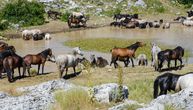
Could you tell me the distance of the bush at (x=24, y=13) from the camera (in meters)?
52.4

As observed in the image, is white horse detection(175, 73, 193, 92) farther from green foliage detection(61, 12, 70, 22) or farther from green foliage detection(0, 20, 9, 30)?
green foliage detection(61, 12, 70, 22)

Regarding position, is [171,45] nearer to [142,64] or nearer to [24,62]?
[142,64]

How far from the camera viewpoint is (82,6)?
60.4 meters

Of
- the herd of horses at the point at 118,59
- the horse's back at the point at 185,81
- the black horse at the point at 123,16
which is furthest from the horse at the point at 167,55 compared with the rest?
the black horse at the point at 123,16

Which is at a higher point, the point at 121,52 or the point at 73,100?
the point at 73,100

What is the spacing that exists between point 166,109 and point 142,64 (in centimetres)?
1869

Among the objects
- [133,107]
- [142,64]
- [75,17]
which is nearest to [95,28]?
[75,17]

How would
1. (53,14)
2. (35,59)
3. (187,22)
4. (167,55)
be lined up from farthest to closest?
(187,22)
(53,14)
(167,55)
(35,59)

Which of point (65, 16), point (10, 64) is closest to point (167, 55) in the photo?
point (10, 64)

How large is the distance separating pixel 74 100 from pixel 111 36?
3400cm

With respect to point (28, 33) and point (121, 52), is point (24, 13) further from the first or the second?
point (121, 52)

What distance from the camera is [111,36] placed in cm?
4678

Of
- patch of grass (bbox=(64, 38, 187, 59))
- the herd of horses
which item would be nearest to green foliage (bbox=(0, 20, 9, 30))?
patch of grass (bbox=(64, 38, 187, 59))

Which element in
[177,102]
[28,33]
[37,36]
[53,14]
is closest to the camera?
[177,102]
